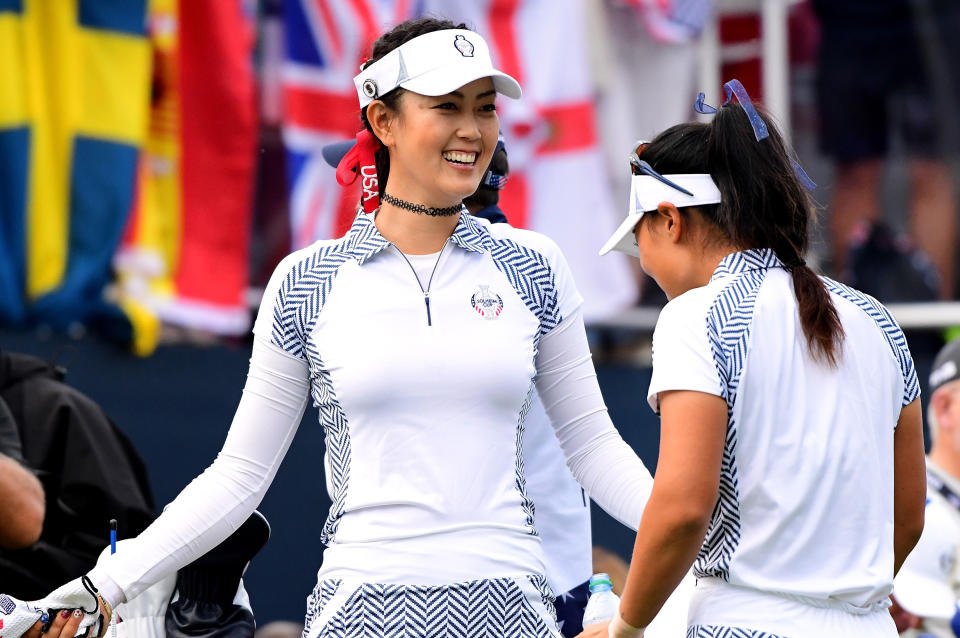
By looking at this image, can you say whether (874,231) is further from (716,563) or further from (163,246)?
(716,563)

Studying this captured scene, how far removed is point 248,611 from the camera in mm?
3342

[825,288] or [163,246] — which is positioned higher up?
[825,288]

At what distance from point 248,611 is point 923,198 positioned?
198 inches

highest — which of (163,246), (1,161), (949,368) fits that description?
(1,161)

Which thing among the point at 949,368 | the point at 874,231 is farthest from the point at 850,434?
the point at 874,231

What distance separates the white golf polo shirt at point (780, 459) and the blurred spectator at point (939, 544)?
6.73 feet

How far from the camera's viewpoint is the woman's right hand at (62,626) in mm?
2855

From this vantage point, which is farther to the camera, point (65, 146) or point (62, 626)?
point (65, 146)

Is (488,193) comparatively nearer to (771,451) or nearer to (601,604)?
(601,604)

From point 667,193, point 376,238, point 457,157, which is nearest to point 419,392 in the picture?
point 376,238

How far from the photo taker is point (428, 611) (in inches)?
102

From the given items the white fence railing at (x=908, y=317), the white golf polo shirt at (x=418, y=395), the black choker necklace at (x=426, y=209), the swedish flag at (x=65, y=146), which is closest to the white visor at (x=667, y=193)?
the white golf polo shirt at (x=418, y=395)

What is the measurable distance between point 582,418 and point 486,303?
0.33 metres

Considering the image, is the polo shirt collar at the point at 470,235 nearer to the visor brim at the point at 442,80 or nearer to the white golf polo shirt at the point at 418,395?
the white golf polo shirt at the point at 418,395
